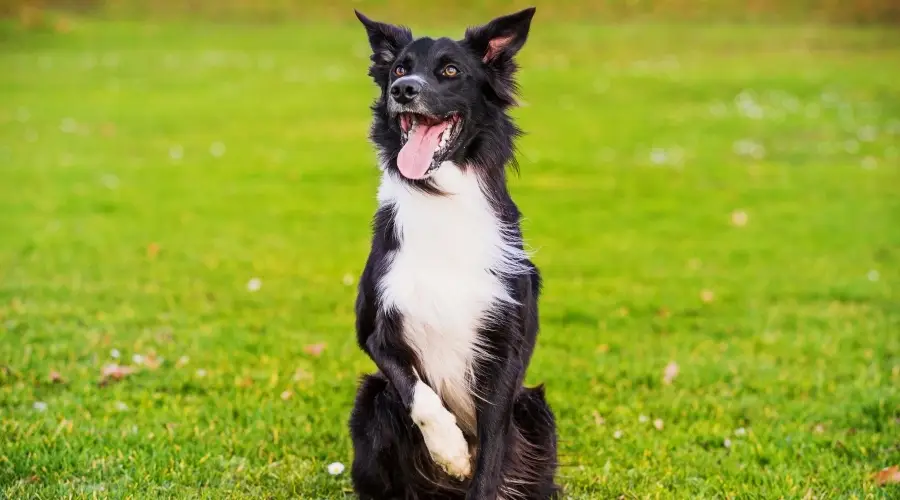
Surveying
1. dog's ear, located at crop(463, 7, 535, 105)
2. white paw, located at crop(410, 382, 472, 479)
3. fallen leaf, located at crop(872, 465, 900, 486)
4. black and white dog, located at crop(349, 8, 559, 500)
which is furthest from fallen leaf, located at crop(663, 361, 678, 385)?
dog's ear, located at crop(463, 7, 535, 105)

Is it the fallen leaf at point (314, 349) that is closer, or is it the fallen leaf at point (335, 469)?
the fallen leaf at point (335, 469)

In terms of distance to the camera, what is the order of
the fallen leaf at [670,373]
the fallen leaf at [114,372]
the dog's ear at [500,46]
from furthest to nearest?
the fallen leaf at [670,373] < the fallen leaf at [114,372] < the dog's ear at [500,46]

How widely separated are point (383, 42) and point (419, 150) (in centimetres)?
65

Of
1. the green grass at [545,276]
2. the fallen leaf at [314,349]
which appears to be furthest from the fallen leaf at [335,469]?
the fallen leaf at [314,349]

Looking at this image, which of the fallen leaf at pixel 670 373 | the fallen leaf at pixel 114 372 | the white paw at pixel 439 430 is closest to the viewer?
the white paw at pixel 439 430

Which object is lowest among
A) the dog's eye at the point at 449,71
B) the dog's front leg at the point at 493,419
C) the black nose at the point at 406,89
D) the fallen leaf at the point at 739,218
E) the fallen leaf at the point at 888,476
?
the fallen leaf at the point at 739,218

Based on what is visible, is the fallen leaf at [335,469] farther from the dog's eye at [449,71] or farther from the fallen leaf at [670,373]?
the fallen leaf at [670,373]

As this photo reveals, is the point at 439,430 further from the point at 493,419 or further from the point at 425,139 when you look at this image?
the point at 425,139

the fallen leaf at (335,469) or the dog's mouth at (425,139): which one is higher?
the dog's mouth at (425,139)

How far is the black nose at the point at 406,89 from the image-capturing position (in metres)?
4.63

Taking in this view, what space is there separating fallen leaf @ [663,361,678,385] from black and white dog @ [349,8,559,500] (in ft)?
8.72

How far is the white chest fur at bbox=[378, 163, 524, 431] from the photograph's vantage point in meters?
4.70

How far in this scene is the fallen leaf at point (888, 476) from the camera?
18.4 ft

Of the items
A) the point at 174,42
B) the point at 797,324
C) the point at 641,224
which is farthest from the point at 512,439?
the point at 174,42
